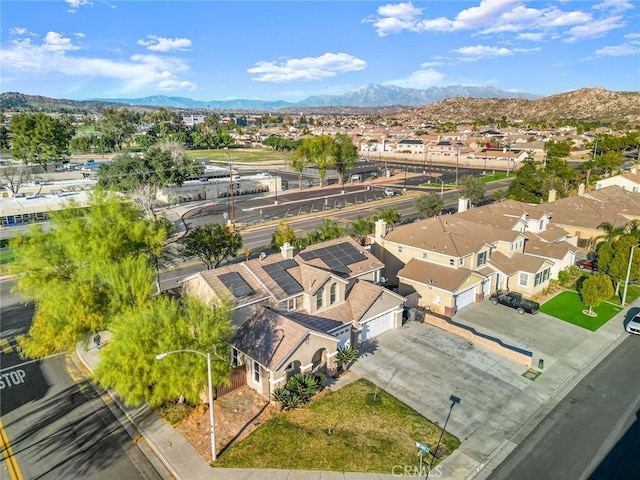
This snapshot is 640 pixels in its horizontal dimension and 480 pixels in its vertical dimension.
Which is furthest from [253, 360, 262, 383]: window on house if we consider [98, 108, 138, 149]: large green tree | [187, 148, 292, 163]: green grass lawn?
[98, 108, 138, 149]: large green tree

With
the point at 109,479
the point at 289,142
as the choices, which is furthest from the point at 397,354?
the point at 289,142

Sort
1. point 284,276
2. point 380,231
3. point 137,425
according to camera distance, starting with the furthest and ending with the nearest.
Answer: point 380,231 → point 284,276 → point 137,425

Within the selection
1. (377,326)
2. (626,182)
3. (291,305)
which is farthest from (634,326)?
(626,182)

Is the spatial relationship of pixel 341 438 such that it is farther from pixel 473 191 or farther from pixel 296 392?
pixel 473 191

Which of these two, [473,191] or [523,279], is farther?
[473,191]

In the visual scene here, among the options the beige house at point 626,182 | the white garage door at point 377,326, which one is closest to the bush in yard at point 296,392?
the white garage door at point 377,326

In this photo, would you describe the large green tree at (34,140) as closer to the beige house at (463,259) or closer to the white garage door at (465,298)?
the beige house at (463,259)

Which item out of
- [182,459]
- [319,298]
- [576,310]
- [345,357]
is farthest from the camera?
[576,310]

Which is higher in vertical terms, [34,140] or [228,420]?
[34,140]
